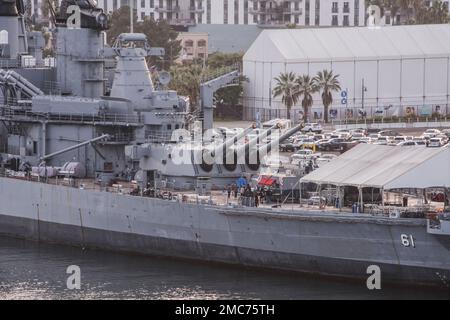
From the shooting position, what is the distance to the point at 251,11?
143m

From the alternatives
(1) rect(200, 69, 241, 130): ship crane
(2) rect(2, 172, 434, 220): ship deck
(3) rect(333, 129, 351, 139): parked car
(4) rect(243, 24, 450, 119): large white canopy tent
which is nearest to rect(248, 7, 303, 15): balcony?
(4) rect(243, 24, 450, 119): large white canopy tent

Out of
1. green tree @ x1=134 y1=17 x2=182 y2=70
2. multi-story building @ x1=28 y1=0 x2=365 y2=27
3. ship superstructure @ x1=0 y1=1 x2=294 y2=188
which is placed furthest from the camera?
multi-story building @ x1=28 y1=0 x2=365 y2=27

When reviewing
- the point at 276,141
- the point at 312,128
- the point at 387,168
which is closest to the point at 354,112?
the point at 312,128

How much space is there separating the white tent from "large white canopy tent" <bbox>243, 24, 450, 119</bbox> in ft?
140

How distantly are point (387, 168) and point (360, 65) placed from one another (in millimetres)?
48195

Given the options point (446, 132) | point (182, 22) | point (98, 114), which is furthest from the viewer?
point (182, 22)

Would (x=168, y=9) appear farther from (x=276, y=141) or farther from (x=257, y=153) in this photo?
(x=276, y=141)

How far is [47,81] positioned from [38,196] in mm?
6353

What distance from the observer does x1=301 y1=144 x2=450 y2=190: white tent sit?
57844 millimetres

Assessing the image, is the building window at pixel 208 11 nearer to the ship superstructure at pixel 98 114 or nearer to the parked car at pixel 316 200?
the ship superstructure at pixel 98 114

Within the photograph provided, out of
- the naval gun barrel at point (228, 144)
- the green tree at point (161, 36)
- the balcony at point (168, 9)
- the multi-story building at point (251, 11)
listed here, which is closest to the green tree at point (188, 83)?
the green tree at point (161, 36)

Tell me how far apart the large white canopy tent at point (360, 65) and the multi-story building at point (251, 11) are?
3039 centimetres

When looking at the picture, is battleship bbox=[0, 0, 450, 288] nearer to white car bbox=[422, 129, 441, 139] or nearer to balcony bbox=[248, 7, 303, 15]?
white car bbox=[422, 129, 441, 139]

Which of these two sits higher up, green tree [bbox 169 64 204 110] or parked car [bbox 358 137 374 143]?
green tree [bbox 169 64 204 110]
